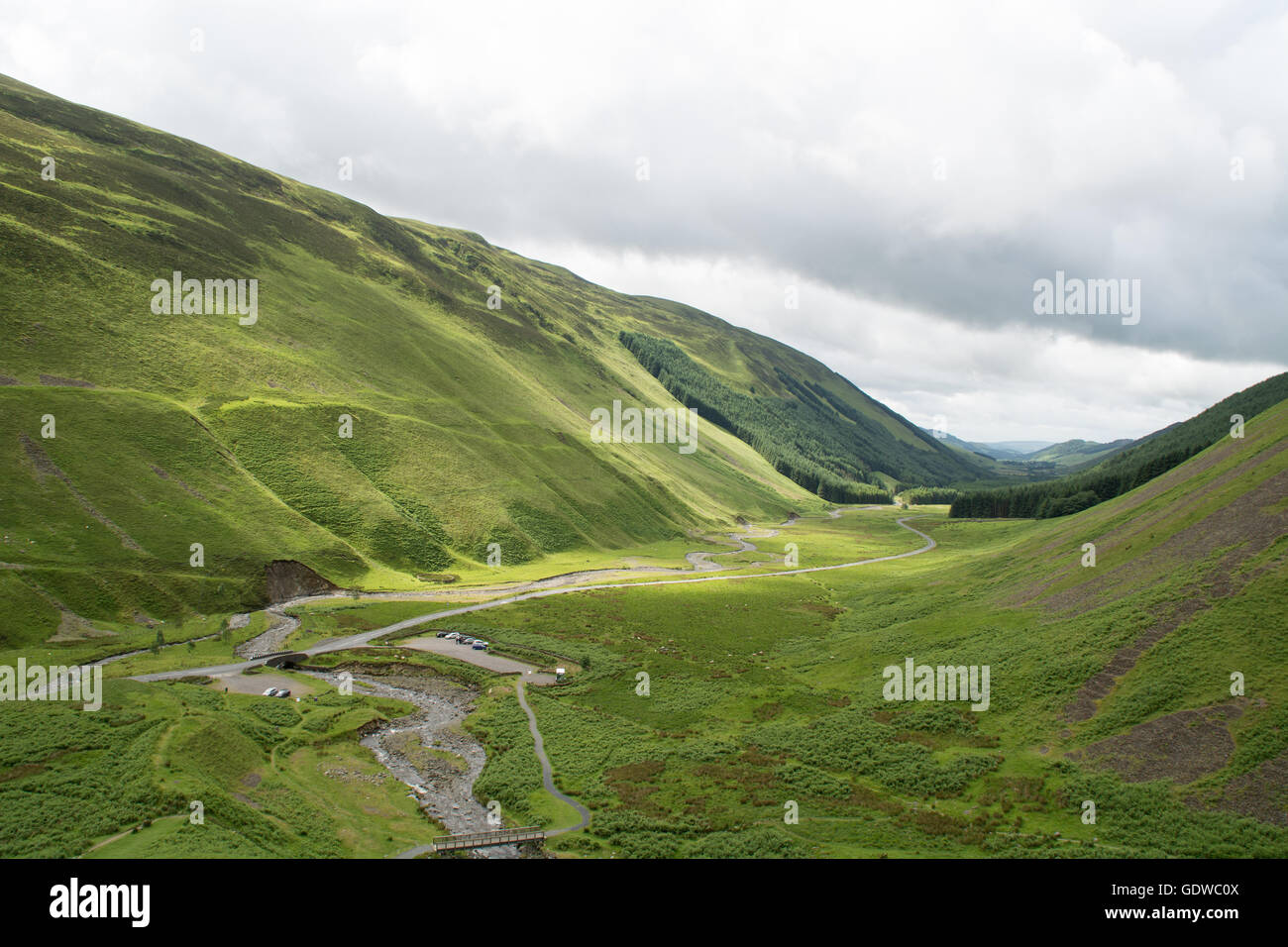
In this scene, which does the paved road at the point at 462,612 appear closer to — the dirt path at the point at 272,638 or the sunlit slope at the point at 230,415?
the dirt path at the point at 272,638

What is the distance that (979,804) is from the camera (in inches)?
1508

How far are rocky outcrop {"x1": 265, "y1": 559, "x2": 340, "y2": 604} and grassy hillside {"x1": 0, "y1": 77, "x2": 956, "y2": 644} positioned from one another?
1.92m

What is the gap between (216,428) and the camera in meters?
111

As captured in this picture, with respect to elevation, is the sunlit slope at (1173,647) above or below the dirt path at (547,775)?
above

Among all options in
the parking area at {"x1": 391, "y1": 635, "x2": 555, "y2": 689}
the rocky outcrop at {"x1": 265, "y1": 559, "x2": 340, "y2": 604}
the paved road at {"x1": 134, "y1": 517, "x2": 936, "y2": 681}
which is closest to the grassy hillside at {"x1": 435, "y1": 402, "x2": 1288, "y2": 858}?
the parking area at {"x1": 391, "y1": 635, "x2": 555, "y2": 689}

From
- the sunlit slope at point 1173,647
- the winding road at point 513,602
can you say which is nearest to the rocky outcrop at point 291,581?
the winding road at point 513,602

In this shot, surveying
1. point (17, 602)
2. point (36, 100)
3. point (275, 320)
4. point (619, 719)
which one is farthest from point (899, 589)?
point (36, 100)

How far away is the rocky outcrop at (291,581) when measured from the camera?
8744cm

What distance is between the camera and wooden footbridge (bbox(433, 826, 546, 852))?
34.0 m

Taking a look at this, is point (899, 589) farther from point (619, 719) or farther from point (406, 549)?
point (406, 549)

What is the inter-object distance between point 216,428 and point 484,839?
10583 centimetres

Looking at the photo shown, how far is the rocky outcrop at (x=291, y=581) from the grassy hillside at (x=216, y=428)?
1919 millimetres

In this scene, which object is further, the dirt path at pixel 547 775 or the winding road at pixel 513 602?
the winding road at pixel 513 602

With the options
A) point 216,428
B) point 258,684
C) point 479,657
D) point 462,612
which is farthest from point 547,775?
point 216,428
